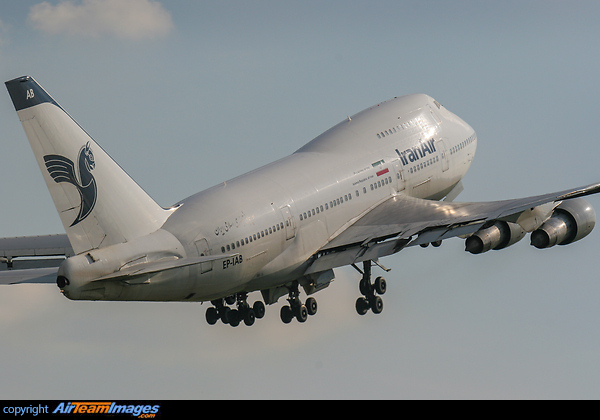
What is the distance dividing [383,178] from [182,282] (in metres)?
13.6

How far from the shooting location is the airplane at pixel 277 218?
40.8 m

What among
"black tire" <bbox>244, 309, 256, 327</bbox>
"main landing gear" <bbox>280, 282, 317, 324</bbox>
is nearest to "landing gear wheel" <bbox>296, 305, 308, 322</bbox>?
"main landing gear" <bbox>280, 282, 317, 324</bbox>

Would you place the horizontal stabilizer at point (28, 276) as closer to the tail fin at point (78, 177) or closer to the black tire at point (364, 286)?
the tail fin at point (78, 177)

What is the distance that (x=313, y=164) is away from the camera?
51625 mm

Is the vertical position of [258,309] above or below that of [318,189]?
below

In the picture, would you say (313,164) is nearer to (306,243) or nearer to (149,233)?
(306,243)

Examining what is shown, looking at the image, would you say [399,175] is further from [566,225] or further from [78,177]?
[78,177]

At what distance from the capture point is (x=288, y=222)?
158 ft

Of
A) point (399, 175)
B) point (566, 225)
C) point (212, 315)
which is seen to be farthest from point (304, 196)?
point (566, 225)

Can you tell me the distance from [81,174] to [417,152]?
20.4 m

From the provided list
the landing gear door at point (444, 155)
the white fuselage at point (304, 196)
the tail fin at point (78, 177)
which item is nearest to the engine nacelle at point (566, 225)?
the white fuselage at point (304, 196)

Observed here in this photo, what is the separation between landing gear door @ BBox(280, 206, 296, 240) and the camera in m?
48.1
